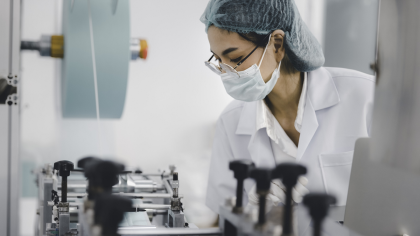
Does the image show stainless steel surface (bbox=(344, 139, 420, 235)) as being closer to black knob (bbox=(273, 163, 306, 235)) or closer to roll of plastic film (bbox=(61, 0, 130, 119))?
black knob (bbox=(273, 163, 306, 235))

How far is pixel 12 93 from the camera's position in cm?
94

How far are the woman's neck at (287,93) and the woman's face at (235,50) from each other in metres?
0.10

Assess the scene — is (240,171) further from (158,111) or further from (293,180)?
(158,111)

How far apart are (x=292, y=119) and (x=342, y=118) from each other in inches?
6.0

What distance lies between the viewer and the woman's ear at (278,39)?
3.46ft

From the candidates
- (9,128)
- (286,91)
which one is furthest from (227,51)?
(9,128)

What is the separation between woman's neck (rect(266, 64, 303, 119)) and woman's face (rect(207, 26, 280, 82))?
0.10 meters

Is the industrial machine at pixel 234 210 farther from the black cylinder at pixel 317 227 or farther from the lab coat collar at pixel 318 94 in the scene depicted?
the lab coat collar at pixel 318 94

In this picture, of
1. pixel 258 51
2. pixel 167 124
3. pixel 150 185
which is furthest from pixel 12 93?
pixel 167 124

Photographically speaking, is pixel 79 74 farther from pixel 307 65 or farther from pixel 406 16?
pixel 406 16

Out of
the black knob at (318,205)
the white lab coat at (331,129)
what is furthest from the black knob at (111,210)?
the white lab coat at (331,129)

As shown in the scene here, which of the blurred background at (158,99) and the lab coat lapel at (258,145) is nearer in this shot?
the lab coat lapel at (258,145)

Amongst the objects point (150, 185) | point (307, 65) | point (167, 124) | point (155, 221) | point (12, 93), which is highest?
point (307, 65)

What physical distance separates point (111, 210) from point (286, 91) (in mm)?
940
